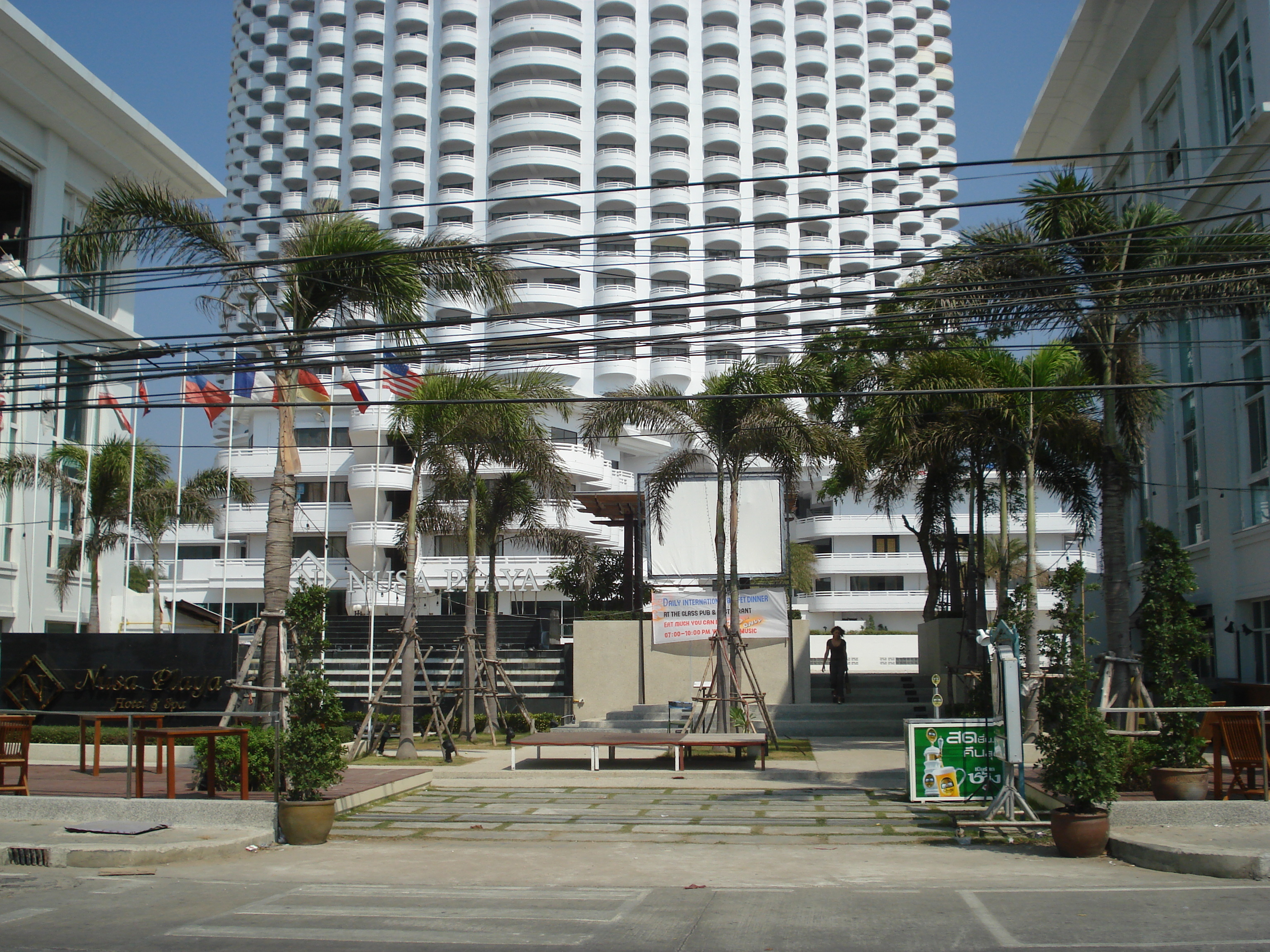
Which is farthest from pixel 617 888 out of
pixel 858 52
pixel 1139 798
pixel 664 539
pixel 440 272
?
pixel 858 52

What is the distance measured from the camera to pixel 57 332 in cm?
3006

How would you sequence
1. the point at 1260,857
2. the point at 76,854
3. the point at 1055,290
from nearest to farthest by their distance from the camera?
the point at 1260,857 → the point at 76,854 → the point at 1055,290

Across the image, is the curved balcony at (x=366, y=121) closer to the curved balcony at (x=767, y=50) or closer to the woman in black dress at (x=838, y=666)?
the curved balcony at (x=767, y=50)

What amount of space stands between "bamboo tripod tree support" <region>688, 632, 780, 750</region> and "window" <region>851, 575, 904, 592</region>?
4047 cm

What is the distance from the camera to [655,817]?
13.5 m

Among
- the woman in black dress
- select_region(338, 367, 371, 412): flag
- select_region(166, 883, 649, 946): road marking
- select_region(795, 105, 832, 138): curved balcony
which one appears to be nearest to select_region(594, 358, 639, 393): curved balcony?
select_region(795, 105, 832, 138): curved balcony

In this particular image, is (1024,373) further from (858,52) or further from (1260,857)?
(858,52)

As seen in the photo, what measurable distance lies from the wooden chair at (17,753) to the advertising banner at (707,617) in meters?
15.7

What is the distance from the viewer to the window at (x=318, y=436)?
2254 inches

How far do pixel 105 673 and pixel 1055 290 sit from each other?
1876 cm

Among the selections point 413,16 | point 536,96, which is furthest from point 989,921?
point 413,16

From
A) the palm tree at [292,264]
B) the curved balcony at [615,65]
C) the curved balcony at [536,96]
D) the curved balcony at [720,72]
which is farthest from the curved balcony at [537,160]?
the palm tree at [292,264]

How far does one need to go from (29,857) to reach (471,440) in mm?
13060

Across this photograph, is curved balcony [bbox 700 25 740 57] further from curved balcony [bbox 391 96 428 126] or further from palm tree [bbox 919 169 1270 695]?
palm tree [bbox 919 169 1270 695]
